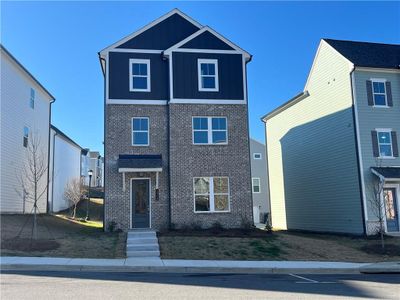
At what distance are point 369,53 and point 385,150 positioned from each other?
6170 millimetres

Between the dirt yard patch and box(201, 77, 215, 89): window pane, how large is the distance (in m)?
8.69

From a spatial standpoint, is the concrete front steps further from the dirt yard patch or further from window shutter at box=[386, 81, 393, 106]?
window shutter at box=[386, 81, 393, 106]

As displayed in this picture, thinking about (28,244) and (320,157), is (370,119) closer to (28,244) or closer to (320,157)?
(320,157)

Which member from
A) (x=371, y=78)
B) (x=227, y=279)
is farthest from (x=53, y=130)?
(x=227, y=279)

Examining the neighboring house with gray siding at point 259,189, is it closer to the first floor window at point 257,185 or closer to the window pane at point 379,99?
the first floor window at point 257,185

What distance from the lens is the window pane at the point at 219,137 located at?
73.8 feet

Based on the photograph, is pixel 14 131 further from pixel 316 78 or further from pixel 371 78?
pixel 371 78

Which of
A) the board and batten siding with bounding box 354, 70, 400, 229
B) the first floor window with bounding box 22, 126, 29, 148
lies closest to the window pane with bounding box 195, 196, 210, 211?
the board and batten siding with bounding box 354, 70, 400, 229

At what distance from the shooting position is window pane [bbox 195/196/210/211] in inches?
861

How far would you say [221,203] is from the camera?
72.4 ft

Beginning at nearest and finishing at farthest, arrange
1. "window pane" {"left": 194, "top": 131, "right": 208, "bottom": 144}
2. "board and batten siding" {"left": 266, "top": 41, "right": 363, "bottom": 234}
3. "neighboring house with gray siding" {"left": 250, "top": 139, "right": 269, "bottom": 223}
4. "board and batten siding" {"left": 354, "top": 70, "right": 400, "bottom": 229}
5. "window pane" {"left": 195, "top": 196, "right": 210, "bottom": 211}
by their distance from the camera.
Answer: "window pane" {"left": 195, "top": 196, "right": 210, "bottom": 211}, "window pane" {"left": 194, "top": 131, "right": 208, "bottom": 144}, "board and batten siding" {"left": 354, "top": 70, "right": 400, "bottom": 229}, "board and batten siding" {"left": 266, "top": 41, "right": 363, "bottom": 234}, "neighboring house with gray siding" {"left": 250, "top": 139, "right": 269, "bottom": 223}

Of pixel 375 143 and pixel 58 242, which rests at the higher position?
pixel 375 143

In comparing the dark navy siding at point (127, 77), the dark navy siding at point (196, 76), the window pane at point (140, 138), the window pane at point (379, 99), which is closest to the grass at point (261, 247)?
the window pane at point (140, 138)

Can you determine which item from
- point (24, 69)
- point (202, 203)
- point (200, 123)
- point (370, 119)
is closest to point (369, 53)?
point (370, 119)
